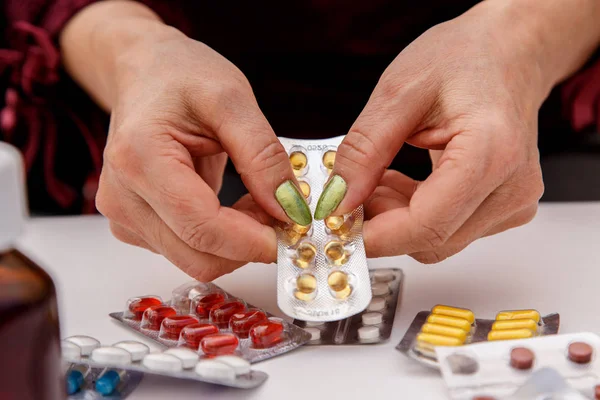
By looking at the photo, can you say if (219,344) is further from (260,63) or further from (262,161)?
(260,63)

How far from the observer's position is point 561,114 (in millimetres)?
1072

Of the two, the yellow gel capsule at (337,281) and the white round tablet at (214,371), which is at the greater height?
the yellow gel capsule at (337,281)

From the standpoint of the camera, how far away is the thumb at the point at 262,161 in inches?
26.8

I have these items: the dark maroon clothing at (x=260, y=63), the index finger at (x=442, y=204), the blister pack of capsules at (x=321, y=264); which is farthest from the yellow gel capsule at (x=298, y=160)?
the dark maroon clothing at (x=260, y=63)

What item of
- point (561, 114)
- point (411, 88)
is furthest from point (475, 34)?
point (561, 114)

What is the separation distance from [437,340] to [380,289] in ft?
0.44

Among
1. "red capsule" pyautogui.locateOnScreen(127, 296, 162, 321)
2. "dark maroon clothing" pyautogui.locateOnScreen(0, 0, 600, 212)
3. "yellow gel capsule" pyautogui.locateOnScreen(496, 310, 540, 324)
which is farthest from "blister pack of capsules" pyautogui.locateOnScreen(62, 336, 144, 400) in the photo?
"dark maroon clothing" pyautogui.locateOnScreen(0, 0, 600, 212)

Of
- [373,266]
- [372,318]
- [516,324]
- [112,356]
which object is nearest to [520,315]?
[516,324]

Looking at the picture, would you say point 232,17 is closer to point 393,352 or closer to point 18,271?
point 393,352

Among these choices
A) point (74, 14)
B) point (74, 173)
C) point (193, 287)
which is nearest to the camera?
point (193, 287)

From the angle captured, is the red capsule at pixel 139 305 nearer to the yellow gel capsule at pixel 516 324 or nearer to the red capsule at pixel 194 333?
the red capsule at pixel 194 333

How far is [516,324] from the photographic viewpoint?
645mm

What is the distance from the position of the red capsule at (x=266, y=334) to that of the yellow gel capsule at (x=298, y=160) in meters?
0.17

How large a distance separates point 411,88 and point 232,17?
1.57 ft
